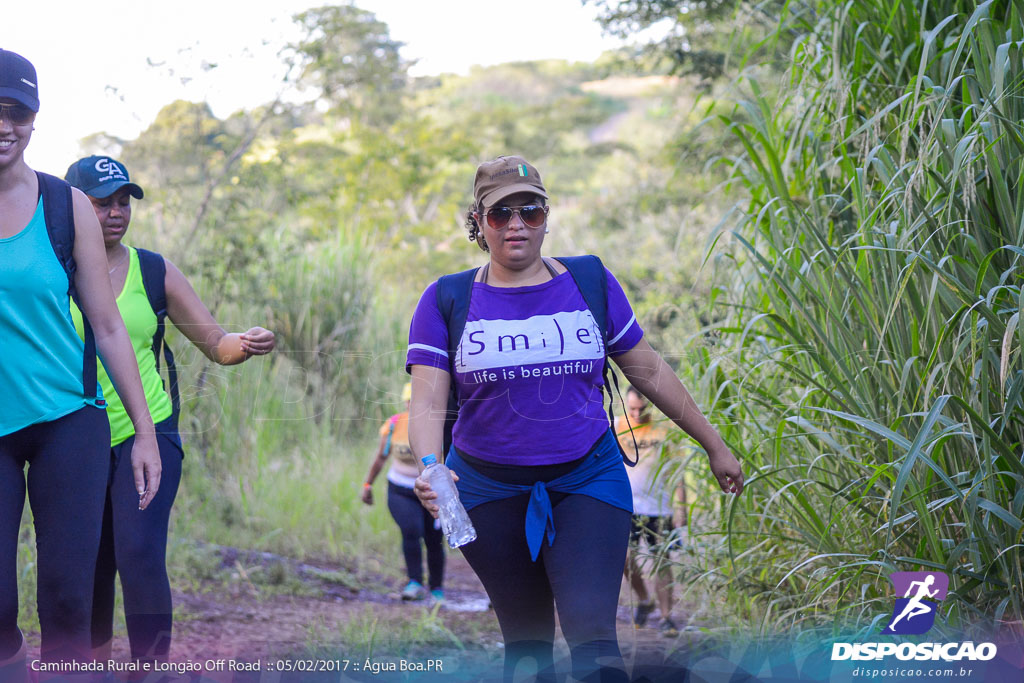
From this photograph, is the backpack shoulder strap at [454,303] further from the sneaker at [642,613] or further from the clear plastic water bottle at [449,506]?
the sneaker at [642,613]

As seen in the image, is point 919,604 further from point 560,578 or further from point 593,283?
point 593,283

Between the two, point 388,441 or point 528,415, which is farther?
point 388,441

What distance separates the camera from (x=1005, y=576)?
2998mm

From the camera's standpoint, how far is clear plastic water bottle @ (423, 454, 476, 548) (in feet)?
8.89

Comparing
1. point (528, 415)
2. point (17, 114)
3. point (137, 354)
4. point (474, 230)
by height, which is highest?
point (17, 114)

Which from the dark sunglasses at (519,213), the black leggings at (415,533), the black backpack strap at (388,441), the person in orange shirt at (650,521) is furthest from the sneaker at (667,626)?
the dark sunglasses at (519,213)

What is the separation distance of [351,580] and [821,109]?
14.8 ft

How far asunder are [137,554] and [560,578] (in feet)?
4.78

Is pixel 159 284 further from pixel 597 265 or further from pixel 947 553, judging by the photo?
pixel 947 553

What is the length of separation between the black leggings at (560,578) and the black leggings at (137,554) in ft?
3.74

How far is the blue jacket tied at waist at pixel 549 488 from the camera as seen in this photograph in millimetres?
2836

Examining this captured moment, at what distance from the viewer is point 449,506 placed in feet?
8.94

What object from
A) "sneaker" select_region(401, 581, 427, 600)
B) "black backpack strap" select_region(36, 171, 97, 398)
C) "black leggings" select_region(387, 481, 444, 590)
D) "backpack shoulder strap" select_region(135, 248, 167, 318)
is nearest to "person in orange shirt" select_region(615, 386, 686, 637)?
"black leggings" select_region(387, 481, 444, 590)

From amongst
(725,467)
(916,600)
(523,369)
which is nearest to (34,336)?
(523,369)
